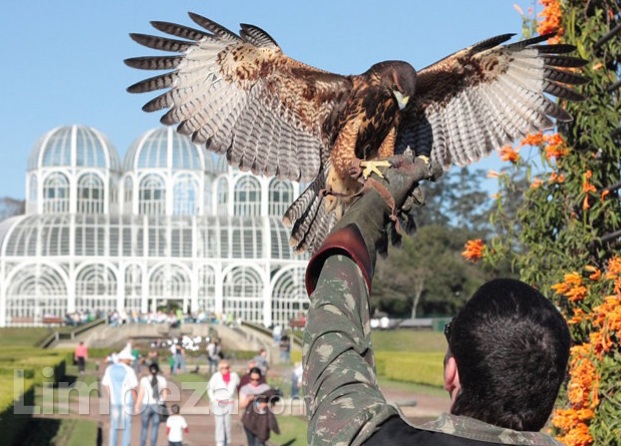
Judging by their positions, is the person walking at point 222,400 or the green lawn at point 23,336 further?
the green lawn at point 23,336

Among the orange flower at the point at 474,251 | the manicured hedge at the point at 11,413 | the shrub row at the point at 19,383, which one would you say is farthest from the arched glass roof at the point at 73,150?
the orange flower at the point at 474,251

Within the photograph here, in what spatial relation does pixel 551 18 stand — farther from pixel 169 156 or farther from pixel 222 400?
pixel 169 156

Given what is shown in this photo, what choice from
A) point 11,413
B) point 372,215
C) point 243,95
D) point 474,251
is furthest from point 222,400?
point 372,215

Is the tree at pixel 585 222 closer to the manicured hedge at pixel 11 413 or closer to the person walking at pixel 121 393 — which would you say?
the person walking at pixel 121 393

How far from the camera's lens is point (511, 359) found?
1.56m

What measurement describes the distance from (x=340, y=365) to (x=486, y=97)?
10.6 ft

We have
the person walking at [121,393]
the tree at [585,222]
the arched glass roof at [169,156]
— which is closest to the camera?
the tree at [585,222]

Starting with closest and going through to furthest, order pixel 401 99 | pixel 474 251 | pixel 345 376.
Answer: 1. pixel 345 376
2. pixel 401 99
3. pixel 474 251

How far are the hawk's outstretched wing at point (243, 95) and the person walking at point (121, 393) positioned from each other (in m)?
6.89

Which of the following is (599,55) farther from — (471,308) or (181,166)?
(181,166)

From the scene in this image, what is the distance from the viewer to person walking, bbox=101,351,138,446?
10961 mm

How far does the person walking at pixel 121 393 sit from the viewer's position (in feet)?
36.0

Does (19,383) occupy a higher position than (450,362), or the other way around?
(450,362)

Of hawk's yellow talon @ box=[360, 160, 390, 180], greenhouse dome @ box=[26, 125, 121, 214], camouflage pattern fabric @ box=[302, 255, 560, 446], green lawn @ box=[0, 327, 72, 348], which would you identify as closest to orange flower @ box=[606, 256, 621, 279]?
hawk's yellow talon @ box=[360, 160, 390, 180]
